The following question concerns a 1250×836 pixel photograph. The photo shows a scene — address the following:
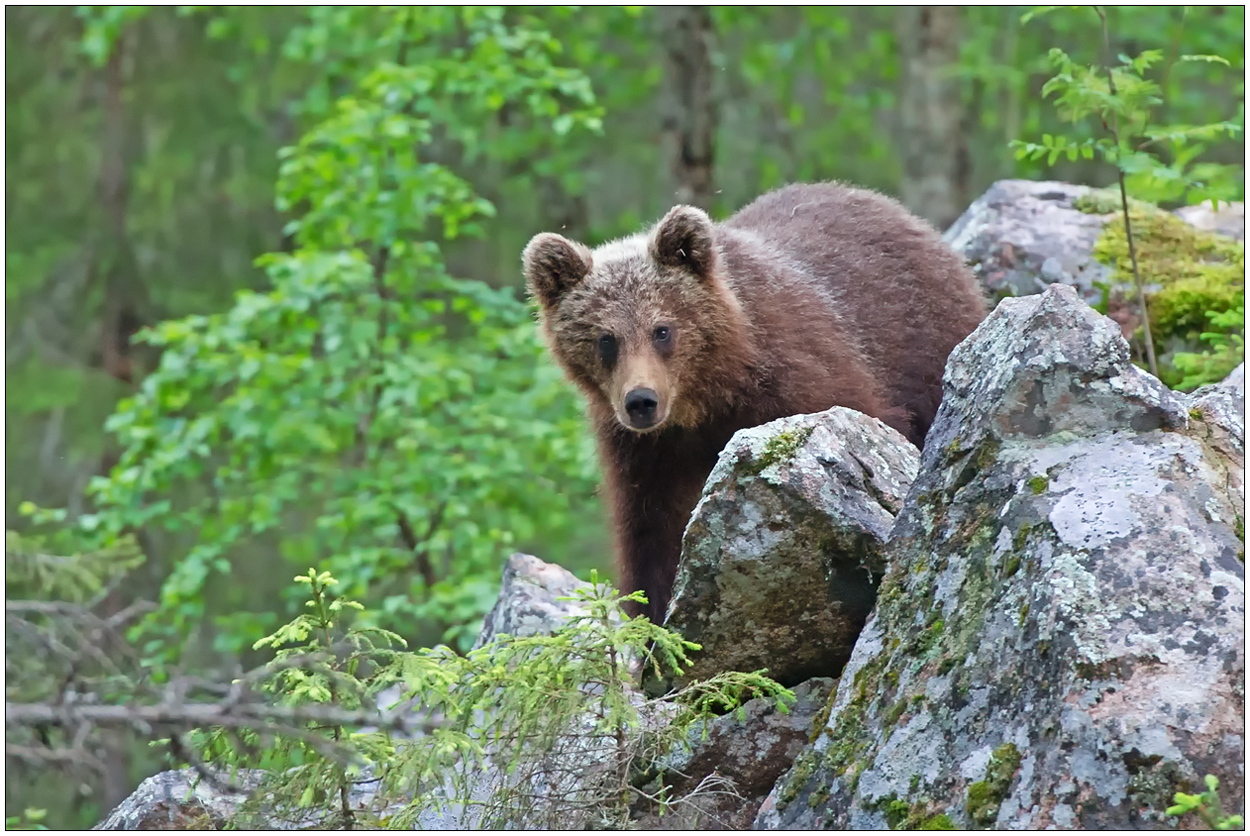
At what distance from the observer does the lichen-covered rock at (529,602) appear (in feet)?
20.8

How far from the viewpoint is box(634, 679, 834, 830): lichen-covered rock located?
4.53 m

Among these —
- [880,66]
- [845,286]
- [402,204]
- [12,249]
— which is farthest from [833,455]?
[880,66]

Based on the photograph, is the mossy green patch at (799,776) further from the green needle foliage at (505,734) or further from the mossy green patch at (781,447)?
the mossy green patch at (781,447)

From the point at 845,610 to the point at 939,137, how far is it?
9.61 m

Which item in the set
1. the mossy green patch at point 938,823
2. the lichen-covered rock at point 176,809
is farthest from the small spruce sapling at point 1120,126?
the lichen-covered rock at point 176,809

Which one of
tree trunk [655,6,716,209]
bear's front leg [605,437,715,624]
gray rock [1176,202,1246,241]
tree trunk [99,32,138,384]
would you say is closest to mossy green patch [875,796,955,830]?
bear's front leg [605,437,715,624]

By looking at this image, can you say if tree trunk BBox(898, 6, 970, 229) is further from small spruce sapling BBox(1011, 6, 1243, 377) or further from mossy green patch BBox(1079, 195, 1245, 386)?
small spruce sapling BBox(1011, 6, 1243, 377)

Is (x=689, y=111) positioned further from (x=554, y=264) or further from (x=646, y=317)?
(x=646, y=317)

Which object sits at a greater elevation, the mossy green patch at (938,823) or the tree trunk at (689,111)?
the tree trunk at (689,111)

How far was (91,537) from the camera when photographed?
34.9 feet

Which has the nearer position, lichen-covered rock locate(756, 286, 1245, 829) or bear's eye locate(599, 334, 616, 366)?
lichen-covered rock locate(756, 286, 1245, 829)

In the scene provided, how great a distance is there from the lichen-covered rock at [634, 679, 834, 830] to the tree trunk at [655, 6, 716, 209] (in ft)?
31.0

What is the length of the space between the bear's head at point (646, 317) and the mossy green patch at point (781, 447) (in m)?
1.60

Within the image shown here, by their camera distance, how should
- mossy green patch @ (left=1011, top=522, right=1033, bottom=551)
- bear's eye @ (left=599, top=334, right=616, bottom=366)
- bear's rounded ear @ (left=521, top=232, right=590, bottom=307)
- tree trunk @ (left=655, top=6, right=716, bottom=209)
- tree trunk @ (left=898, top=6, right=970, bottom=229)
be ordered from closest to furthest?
mossy green patch @ (left=1011, top=522, right=1033, bottom=551) < bear's eye @ (left=599, top=334, right=616, bottom=366) < bear's rounded ear @ (left=521, top=232, right=590, bottom=307) < tree trunk @ (left=898, top=6, right=970, bottom=229) < tree trunk @ (left=655, top=6, right=716, bottom=209)
